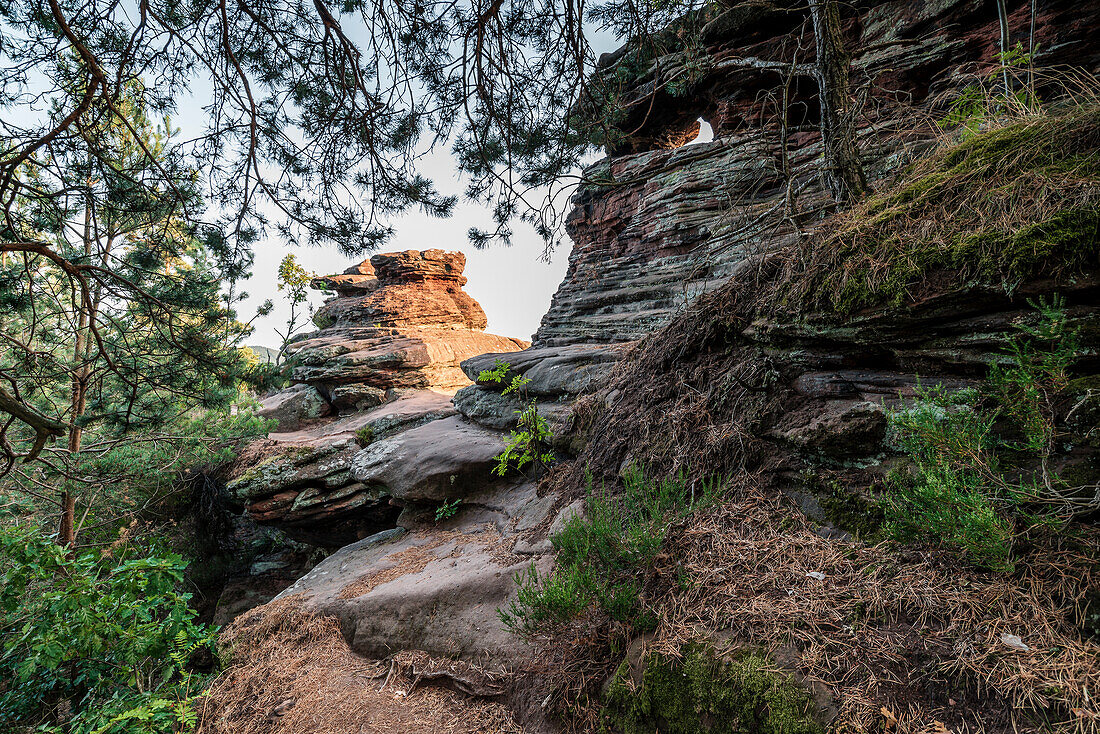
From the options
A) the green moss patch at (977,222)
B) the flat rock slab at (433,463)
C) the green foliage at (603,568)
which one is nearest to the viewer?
the green moss patch at (977,222)

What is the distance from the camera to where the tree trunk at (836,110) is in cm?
310

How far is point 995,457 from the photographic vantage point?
1777 mm

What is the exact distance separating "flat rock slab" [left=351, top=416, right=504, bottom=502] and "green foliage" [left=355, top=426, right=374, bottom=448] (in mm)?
1438

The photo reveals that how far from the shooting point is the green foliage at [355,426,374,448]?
844 centimetres

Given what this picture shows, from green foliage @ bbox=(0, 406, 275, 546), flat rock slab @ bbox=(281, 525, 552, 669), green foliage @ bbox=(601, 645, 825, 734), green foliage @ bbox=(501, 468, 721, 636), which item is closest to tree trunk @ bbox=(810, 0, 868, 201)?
green foliage @ bbox=(501, 468, 721, 636)

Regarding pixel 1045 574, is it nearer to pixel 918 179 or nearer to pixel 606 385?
pixel 918 179

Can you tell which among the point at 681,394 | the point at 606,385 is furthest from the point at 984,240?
the point at 606,385

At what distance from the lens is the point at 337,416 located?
12.3 metres

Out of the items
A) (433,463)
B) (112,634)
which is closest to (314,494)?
(433,463)

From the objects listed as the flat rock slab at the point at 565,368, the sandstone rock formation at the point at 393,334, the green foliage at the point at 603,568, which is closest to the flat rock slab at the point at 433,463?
the flat rock slab at the point at 565,368

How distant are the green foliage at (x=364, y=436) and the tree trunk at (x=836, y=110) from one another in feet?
27.9

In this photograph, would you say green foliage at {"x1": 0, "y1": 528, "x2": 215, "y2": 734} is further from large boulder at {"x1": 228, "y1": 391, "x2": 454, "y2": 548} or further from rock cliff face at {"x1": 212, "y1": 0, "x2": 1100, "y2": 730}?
large boulder at {"x1": 228, "y1": 391, "x2": 454, "y2": 548}

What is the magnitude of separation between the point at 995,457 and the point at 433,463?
564cm

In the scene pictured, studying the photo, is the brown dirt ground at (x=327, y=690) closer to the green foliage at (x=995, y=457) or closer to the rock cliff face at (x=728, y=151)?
the green foliage at (x=995, y=457)
